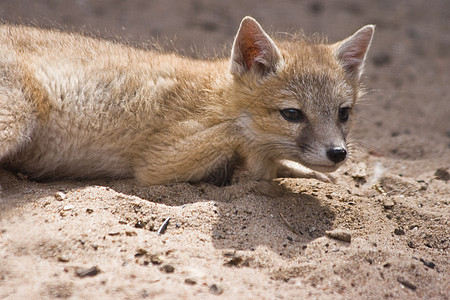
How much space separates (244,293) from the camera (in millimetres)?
3109

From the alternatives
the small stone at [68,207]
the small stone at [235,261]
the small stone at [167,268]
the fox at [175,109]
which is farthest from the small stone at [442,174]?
Answer: the small stone at [68,207]

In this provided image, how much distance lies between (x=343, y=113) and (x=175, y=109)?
1619 mm

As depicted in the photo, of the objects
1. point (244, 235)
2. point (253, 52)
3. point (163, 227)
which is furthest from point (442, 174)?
point (163, 227)

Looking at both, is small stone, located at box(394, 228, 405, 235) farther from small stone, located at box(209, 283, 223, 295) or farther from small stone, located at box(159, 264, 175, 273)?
small stone, located at box(159, 264, 175, 273)

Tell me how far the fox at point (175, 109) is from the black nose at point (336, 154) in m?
0.08

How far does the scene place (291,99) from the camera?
446cm

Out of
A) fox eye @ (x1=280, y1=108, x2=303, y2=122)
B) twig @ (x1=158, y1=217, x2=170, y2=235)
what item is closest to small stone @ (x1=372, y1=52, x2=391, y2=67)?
fox eye @ (x1=280, y1=108, x2=303, y2=122)

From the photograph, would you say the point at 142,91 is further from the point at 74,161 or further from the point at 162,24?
the point at 162,24

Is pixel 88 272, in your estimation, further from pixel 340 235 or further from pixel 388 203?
pixel 388 203

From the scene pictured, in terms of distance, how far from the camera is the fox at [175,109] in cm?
446

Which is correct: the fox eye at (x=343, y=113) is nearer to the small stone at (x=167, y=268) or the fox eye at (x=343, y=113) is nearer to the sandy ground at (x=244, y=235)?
the sandy ground at (x=244, y=235)

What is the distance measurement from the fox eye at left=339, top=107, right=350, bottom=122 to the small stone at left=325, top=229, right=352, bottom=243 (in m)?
1.19

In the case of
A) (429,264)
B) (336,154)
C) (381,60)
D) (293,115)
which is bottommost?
(429,264)

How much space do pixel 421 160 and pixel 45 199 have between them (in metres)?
4.38
